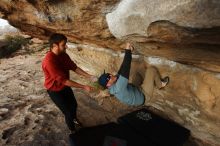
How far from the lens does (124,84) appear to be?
163 inches

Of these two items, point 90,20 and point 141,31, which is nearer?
point 141,31

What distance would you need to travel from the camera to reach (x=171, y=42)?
3.32 m

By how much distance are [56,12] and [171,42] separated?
2.01 meters

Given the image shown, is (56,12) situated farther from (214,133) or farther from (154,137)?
(214,133)

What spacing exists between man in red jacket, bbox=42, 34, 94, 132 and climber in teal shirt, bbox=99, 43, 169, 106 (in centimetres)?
46

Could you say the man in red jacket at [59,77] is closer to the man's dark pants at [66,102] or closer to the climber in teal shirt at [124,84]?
the man's dark pants at [66,102]

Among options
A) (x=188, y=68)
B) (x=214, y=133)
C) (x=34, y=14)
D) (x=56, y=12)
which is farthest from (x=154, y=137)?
(x=34, y=14)

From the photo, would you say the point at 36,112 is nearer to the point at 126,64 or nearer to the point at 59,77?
the point at 59,77

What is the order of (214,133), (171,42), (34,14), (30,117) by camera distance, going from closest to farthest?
(171,42)
(214,133)
(34,14)
(30,117)

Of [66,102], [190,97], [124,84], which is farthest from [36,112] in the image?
[190,97]

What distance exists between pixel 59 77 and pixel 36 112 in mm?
1997

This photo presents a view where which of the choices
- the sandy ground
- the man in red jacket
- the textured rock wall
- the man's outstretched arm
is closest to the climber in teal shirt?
the man's outstretched arm

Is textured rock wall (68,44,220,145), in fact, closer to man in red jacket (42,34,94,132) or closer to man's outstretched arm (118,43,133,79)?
man's outstretched arm (118,43,133,79)

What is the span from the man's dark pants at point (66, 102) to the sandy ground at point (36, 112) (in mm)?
445
